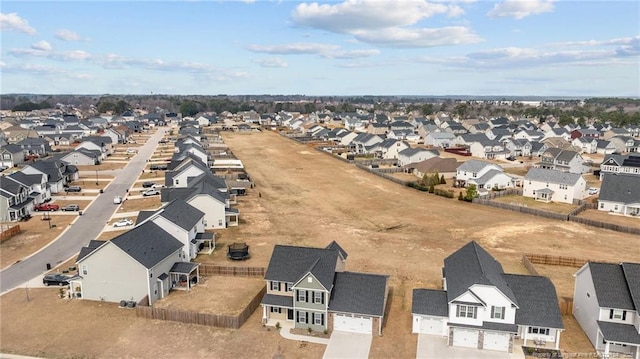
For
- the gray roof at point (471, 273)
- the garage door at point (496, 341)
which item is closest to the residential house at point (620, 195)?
the gray roof at point (471, 273)

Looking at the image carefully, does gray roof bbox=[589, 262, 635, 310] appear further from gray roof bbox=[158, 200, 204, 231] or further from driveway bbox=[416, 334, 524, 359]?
gray roof bbox=[158, 200, 204, 231]

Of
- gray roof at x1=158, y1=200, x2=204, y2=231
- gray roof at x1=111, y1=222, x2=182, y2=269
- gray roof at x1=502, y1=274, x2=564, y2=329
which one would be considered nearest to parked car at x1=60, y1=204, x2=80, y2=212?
gray roof at x1=158, y1=200, x2=204, y2=231

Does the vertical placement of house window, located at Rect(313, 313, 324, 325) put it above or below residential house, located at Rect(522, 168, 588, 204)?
below

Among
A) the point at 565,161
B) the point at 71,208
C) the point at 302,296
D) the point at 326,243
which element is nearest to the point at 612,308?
the point at 302,296

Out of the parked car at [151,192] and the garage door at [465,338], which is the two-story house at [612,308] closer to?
the garage door at [465,338]

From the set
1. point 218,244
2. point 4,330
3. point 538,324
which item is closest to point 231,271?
point 218,244

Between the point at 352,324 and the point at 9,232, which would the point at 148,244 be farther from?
the point at 9,232

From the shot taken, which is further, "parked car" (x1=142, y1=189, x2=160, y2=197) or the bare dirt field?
"parked car" (x1=142, y1=189, x2=160, y2=197)
